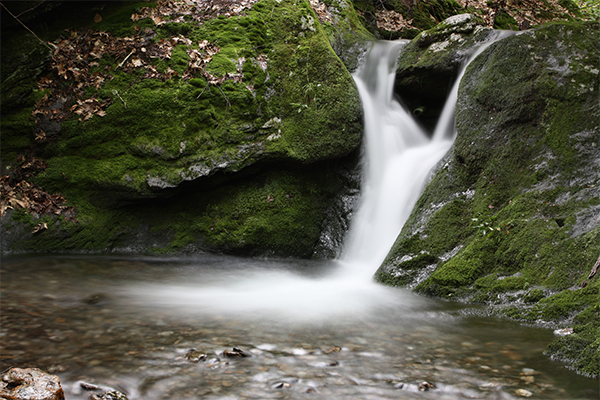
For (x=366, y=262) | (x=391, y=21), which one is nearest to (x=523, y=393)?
(x=366, y=262)

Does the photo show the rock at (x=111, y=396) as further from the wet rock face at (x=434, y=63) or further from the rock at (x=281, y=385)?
the wet rock face at (x=434, y=63)

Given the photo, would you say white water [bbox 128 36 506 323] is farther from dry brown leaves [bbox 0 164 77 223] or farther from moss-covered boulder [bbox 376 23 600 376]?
dry brown leaves [bbox 0 164 77 223]

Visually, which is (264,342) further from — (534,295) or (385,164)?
(385,164)

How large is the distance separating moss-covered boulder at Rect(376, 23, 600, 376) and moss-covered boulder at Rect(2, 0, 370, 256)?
2.06m

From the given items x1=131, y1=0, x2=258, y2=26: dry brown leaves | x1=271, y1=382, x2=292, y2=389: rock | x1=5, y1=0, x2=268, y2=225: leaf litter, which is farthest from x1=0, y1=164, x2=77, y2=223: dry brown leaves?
x1=271, y1=382, x2=292, y2=389: rock

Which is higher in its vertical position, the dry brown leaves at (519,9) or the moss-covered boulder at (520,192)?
the dry brown leaves at (519,9)

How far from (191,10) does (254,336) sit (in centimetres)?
608

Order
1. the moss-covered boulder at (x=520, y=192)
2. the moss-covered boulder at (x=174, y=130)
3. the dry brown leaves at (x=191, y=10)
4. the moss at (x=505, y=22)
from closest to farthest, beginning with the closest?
the moss-covered boulder at (x=520, y=192)
the moss-covered boulder at (x=174, y=130)
the dry brown leaves at (x=191, y=10)
the moss at (x=505, y=22)

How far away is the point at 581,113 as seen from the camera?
4.59 metres

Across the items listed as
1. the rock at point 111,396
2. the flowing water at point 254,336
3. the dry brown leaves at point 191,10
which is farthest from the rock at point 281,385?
the dry brown leaves at point 191,10

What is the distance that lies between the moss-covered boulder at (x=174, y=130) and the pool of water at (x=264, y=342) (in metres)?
1.60

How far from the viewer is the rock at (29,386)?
183 cm

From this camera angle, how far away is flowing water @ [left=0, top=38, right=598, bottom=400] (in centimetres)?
229

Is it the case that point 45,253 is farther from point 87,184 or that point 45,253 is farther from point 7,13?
point 7,13
